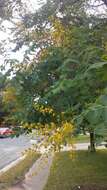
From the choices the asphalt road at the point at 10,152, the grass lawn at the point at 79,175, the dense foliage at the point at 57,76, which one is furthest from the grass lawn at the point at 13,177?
the dense foliage at the point at 57,76

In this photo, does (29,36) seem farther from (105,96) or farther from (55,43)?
(105,96)

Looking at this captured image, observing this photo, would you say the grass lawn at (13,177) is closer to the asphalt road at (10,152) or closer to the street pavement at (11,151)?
the street pavement at (11,151)

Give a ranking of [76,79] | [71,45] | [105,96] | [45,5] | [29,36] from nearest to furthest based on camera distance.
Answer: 1. [105,96]
2. [76,79]
3. [71,45]
4. [29,36]
5. [45,5]

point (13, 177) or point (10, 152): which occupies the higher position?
point (10, 152)

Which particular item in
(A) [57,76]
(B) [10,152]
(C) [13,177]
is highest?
(B) [10,152]

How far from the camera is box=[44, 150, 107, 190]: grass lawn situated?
41.1 ft

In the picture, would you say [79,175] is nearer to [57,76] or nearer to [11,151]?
[57,76]

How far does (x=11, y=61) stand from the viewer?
845cm

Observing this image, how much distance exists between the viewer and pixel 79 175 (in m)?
14.8

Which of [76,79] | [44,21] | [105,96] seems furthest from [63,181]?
[105,96]

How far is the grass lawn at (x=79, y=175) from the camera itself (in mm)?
12516

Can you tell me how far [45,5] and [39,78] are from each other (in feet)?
13.0

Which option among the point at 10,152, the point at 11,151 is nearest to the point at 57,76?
the point at 10,152

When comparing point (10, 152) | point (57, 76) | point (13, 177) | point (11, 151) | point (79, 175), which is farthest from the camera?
point (11, 151)
